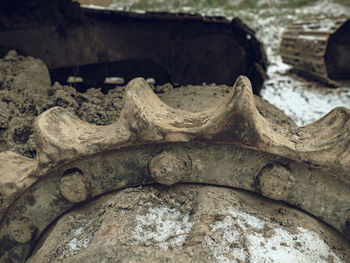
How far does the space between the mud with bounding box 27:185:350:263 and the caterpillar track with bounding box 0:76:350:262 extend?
0.18 feet

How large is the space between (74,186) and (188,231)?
0.50m

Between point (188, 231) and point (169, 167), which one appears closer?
point (188, 231)

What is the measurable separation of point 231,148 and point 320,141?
0.35 meters

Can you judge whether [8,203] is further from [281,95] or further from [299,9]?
[299,9]

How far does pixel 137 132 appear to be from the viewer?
44.2 inches

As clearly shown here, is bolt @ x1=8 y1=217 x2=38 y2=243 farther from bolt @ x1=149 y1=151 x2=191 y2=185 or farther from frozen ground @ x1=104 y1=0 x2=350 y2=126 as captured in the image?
frozen ground @ x1=104 y1=0 x2=350 y2=126

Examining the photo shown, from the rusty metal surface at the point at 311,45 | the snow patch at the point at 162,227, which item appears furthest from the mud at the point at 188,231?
the rusty metal surface at the point at 311,45

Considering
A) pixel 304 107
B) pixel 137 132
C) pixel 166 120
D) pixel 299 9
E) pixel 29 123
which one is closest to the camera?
pixel 137 132

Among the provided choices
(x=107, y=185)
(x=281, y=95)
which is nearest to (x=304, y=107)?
(x=281, y=95)

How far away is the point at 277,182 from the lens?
1.16 m

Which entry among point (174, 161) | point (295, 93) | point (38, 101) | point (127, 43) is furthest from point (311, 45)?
point (174, 161)

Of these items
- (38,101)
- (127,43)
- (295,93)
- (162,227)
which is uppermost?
(127,43)

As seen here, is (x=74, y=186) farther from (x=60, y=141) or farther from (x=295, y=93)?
(x=295, y=93)

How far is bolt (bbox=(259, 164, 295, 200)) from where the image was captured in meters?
1.16
